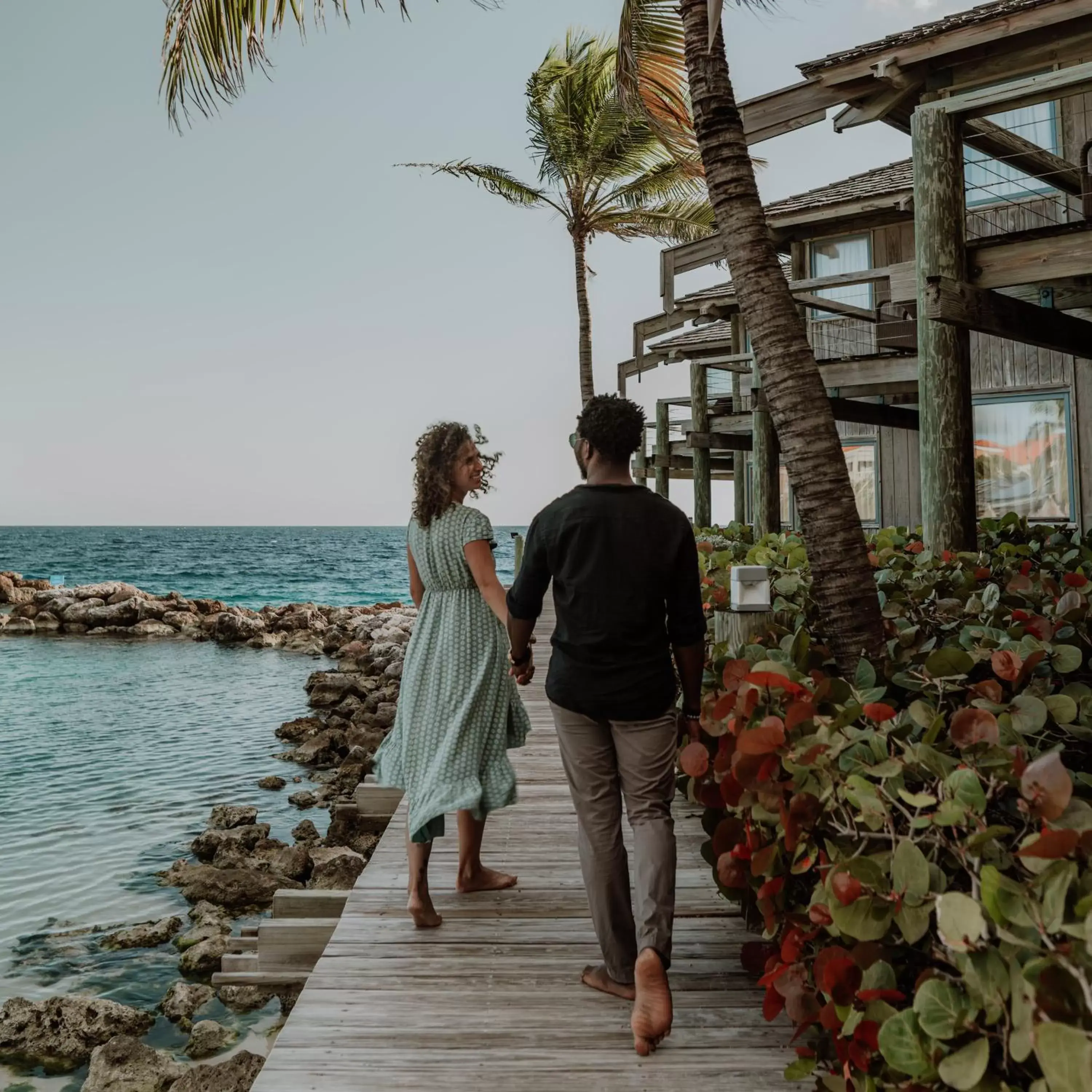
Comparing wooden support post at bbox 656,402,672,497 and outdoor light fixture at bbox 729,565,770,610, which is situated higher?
wooden support post at bbox 656,402,672,497

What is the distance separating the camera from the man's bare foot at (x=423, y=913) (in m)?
3.67

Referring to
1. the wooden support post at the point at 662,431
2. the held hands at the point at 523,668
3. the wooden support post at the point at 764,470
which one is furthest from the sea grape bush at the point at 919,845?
the wooden support post at the point at 662,431

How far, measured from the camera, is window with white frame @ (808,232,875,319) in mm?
A: 14789

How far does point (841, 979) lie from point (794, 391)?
2.16 m

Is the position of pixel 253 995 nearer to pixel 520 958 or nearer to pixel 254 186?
pixel 520 958

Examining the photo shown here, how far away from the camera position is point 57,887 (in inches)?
296

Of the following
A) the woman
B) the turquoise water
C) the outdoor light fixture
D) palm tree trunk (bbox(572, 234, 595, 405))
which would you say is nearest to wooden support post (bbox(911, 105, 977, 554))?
the outdoor light fixture

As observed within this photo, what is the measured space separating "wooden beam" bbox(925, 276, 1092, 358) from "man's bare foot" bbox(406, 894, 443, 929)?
4.73m

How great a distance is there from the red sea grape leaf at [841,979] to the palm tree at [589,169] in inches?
705

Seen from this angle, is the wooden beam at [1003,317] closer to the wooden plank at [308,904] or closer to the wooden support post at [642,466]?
the wooden plank at [308,904]

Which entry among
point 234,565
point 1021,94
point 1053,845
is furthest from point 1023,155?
point 234,565

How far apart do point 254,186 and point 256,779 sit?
138 ft

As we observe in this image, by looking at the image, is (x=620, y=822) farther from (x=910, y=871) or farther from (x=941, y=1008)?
(x=941, y=1008)

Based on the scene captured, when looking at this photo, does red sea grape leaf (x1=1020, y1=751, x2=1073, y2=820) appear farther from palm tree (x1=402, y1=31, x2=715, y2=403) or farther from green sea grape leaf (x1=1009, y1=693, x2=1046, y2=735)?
palm tree (x1=402, y1=31, x2=715, y2=403)
